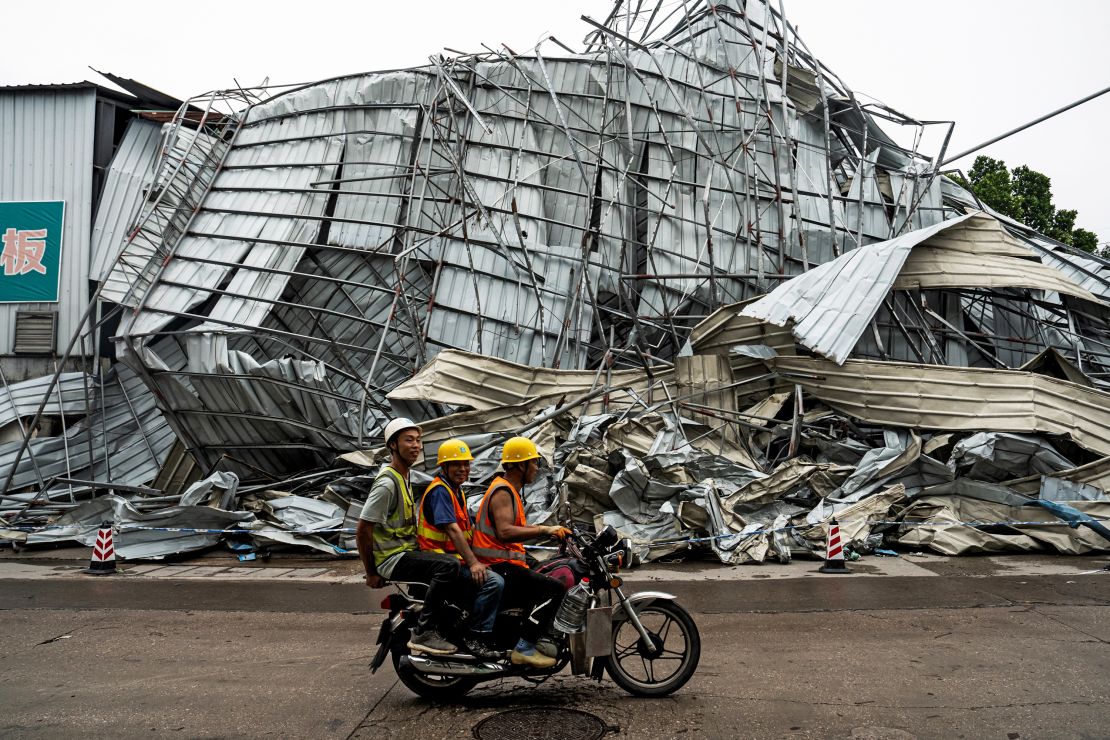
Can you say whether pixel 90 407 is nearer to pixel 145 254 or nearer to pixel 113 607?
pixel 145 254

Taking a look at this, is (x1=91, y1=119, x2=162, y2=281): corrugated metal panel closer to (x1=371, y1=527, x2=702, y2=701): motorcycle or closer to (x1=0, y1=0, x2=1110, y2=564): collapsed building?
(x1=0, y1=0, x2=1110, y2=564): collapsed building

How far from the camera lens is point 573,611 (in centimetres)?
502

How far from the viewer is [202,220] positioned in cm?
1631

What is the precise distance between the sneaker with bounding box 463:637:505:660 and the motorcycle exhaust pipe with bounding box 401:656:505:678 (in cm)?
4

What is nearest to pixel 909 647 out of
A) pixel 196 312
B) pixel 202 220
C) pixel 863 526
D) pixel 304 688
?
pixel 304 688

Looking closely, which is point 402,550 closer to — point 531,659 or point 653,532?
point 531,659

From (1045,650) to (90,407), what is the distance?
1690 centimetres

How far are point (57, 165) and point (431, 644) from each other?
18410mm

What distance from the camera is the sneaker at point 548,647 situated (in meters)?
5.04

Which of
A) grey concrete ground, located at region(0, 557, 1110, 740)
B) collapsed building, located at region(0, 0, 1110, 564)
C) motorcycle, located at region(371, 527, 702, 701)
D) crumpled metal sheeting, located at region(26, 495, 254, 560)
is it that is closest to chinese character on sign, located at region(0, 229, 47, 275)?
collapsed building, located at region(0, 0, 1110, 564)

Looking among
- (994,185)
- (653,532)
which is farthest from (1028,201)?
(653,532)

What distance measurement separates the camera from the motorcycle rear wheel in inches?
204

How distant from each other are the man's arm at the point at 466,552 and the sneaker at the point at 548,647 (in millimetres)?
479

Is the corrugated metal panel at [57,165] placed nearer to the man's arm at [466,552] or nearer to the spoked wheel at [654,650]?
the man's arm at [466,552]
